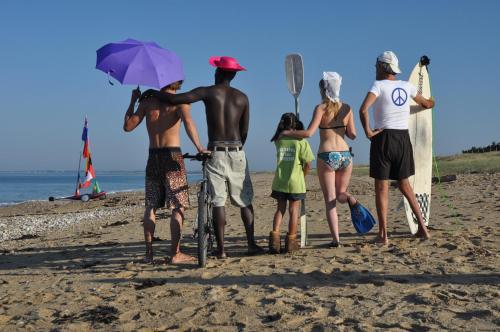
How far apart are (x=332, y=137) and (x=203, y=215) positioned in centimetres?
170

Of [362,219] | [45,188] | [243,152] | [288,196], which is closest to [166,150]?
[243,152]

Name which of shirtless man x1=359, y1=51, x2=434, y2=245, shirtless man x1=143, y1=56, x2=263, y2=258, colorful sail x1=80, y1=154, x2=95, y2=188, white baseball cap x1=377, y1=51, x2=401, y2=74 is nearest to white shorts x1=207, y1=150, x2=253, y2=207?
→ shirtless man x1=143, y1=56, x2=263, y2=258

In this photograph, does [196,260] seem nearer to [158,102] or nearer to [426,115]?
[158,102]

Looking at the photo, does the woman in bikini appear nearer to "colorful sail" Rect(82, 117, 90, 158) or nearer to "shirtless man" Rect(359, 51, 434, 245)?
"shirtless man" Rect(359, 51, 434, 245)

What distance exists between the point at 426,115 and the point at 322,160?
2.20 meters

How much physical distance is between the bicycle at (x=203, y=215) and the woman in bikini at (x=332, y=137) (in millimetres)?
997

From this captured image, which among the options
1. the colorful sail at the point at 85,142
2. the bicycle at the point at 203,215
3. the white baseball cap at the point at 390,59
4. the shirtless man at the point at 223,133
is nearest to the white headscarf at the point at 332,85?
the white baseball cap at the point at 390,59

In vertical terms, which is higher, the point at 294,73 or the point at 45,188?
the point at 294,73

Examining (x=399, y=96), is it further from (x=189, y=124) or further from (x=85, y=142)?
(x=85, y=142)

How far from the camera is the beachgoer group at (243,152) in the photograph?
5281 mm

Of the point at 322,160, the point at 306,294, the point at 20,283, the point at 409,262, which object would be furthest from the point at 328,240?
the point at 20,283

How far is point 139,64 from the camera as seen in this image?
16.4ft

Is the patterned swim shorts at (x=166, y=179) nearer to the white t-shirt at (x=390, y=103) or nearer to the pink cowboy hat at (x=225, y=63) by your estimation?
the pink cowboy hat at (x=225, y=63)

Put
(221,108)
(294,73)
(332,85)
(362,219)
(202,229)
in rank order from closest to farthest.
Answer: (202,229)
(221,108)
(332,85)
(362,219)
(294,73)
